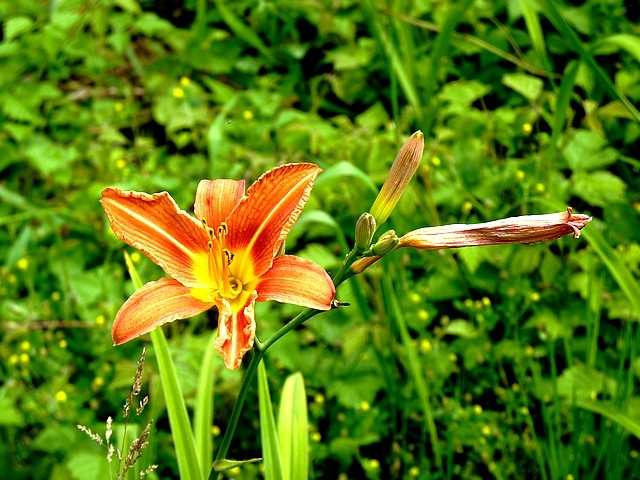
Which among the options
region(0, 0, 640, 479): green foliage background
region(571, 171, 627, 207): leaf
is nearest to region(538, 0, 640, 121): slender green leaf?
region(0, 0, 640, 479): green foliage background

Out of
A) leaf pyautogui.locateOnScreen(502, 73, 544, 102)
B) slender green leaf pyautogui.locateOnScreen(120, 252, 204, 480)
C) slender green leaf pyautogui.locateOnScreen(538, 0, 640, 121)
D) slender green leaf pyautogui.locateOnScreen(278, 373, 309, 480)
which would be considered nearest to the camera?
slender green leaf pyautogui.locateOnScreen(120, 252, 204, 480)

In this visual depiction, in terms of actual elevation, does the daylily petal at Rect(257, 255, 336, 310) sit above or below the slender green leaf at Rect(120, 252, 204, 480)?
above

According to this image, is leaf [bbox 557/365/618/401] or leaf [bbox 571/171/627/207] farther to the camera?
leaf [bbox 571/171/627/207]

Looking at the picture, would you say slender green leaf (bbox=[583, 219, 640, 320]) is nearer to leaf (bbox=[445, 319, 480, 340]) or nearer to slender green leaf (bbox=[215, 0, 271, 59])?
leaf (bbox=[445, 319, 480, 340])

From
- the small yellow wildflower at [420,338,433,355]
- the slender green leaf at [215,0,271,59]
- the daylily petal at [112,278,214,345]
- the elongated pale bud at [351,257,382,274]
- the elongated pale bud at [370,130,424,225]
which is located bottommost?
the daylily petal at [112,278,214,345]

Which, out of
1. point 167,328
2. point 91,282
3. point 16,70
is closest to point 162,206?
point 91,282

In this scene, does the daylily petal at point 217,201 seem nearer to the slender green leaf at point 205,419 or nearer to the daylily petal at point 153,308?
the daylily petal at point 153,308

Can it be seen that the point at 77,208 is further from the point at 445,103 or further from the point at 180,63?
the point at 445,103
